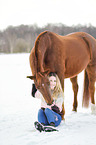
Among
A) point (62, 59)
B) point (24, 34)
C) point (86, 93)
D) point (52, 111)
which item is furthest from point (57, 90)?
point (24, 34)

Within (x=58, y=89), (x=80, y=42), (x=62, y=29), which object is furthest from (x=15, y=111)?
(x=62, y=29)

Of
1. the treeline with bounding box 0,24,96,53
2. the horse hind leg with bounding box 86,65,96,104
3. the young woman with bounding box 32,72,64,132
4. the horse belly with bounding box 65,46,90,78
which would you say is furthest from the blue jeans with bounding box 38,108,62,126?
the treeline with bounding box 0,24,96,53

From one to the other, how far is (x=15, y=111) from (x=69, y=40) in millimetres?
1724

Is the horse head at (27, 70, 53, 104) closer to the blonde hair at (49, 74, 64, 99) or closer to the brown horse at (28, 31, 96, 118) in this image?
the brown horse at (28, 31, 96, 118)

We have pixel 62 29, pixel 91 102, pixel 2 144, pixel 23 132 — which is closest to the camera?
pixel 2 144

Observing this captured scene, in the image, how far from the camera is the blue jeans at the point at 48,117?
2171mm

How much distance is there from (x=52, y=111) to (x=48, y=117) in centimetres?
10

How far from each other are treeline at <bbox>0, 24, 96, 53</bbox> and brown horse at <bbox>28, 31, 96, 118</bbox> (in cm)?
958

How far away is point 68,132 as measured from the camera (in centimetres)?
205

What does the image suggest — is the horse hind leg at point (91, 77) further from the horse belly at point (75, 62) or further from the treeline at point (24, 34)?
the treeline at point (24, 34)

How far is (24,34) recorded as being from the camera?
14711 mm

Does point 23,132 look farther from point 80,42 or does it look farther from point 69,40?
point 80,42

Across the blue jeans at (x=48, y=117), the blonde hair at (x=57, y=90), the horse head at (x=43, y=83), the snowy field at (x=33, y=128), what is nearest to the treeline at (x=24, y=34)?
the snowy field at (x=33, y=128)

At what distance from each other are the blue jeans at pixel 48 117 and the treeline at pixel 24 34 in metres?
10.8
